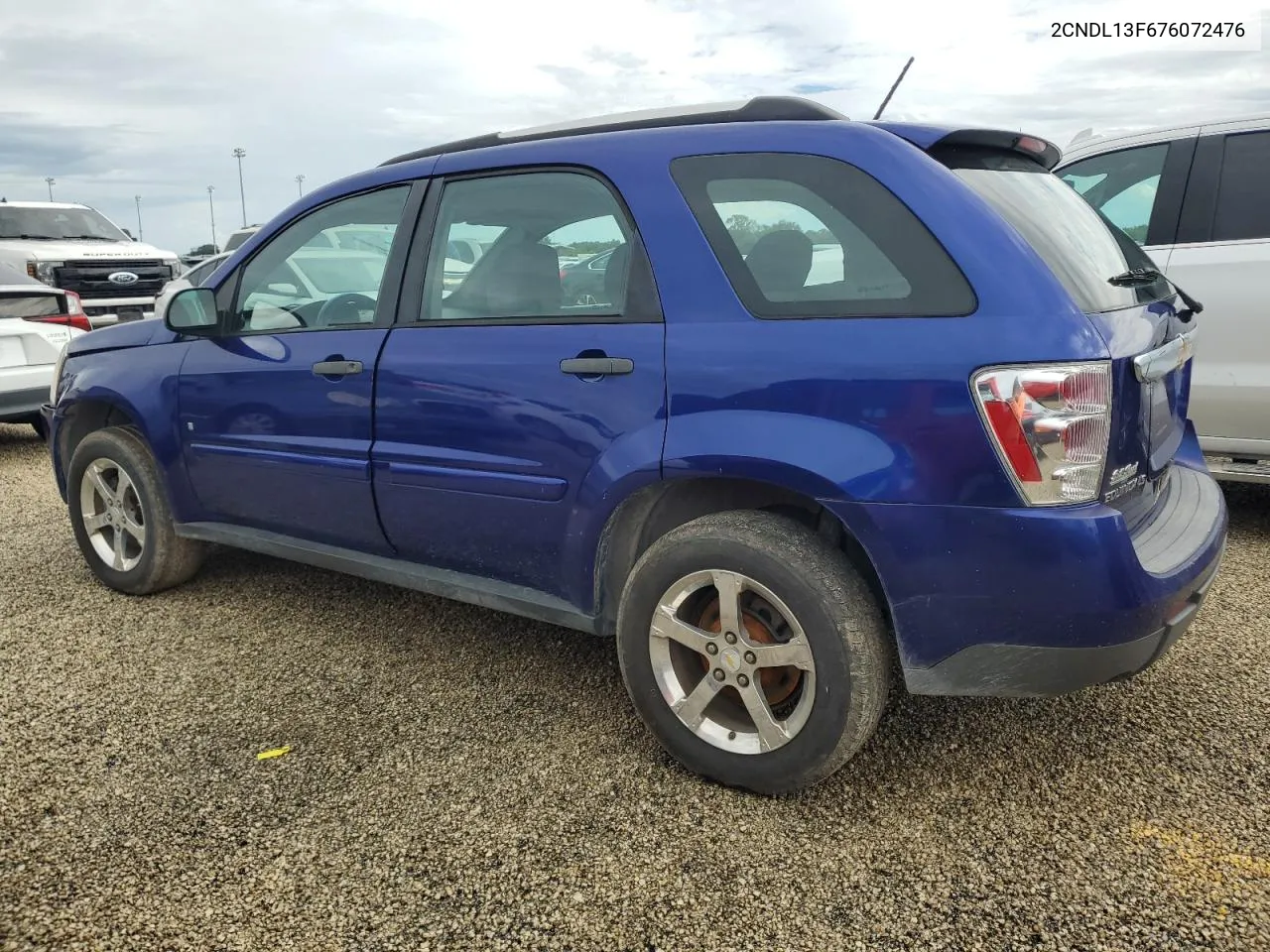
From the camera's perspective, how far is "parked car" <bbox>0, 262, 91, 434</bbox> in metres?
6.96

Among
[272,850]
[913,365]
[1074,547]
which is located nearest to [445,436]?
[272,850]

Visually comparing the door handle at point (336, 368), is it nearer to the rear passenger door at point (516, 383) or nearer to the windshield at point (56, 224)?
the rear passenger door at point (516, 383)

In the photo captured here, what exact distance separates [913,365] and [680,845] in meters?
1.27

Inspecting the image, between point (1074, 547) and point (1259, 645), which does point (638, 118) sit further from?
point (1259, 645)

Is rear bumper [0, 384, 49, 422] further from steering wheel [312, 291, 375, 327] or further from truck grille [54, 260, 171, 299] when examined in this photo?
truck grille [54, 260, 171, 299]

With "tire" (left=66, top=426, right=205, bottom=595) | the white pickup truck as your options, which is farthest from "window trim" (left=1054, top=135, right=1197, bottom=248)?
the white pickup truck

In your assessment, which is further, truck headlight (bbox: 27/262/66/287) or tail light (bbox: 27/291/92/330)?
truck headlight (bbox: 27/262/66/287)

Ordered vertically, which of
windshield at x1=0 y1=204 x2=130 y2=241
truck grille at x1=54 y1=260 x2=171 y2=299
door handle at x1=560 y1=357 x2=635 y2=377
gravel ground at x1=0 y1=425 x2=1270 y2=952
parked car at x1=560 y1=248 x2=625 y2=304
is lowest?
gravel ground at x1=0 y1=425 x2=1270 y2=952

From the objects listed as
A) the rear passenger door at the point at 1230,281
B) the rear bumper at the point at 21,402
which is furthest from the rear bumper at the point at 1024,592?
the rear bumper at the point at 21,402

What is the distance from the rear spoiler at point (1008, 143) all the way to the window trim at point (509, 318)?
0.78 m

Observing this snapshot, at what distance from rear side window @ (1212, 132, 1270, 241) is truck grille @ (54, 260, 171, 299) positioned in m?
12.5

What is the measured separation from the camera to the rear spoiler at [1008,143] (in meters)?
2.45

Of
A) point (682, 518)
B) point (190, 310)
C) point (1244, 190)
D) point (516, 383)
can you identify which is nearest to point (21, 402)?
point (190, 310)

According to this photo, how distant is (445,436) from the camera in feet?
9.47
